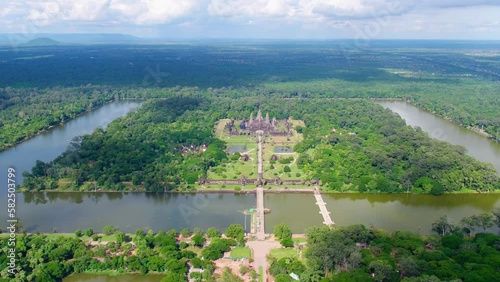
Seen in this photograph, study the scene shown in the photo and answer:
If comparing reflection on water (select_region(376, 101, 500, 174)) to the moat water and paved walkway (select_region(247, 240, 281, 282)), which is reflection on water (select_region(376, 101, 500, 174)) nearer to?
the moat water

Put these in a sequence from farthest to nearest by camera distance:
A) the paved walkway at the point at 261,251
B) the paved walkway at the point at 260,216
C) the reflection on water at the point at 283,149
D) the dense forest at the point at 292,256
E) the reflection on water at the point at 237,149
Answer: the reflection on water at the point at 283,149 → the reflection on water at the point at 237,149 → the paved walkway at the point at 260,216 → the paved walkway at the point at 261,251 → the dense forest at the point at 292,256

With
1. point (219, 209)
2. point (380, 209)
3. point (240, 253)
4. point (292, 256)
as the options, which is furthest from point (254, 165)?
point (292, 256)

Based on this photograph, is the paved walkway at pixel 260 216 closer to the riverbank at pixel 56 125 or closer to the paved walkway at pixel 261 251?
the paved walkway at pixel 261 251

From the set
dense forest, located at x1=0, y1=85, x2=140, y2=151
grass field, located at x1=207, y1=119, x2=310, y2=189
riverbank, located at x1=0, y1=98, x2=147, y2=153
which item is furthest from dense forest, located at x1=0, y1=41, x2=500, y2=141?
grass field, located at x1=207, y1=119, x2=310, y2=189

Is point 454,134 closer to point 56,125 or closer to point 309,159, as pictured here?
point 309,159

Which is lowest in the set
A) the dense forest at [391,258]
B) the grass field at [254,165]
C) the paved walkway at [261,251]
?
the paved walkway at [261,251]

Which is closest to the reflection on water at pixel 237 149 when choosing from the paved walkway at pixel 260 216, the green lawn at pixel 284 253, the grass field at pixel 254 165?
the grass field at pixel 254 165

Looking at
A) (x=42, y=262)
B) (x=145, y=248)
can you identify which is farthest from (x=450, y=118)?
(x=42, y=262)
